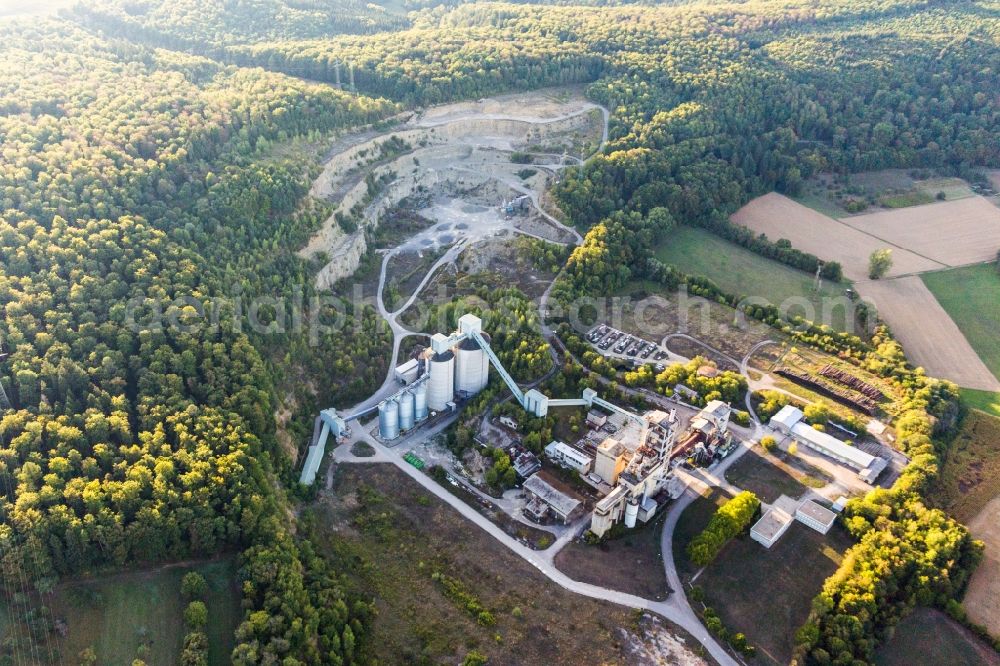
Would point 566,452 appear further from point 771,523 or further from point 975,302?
point 975,302

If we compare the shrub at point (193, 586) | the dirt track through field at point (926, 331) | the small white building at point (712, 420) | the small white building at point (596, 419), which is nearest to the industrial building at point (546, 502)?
the small white building at point (596, 419)

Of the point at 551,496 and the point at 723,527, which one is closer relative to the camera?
the point at 723,527

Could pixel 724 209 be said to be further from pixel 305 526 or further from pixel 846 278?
pixel 305 526

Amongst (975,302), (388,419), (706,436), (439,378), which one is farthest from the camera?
(975,302)

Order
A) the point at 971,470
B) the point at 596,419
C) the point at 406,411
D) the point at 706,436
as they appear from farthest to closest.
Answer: the point at 596,419
the point at 406,411
the point at 971,470
the point at 706,436

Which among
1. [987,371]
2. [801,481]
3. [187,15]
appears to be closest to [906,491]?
[801,481]

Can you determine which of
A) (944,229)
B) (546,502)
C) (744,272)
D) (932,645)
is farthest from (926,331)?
(546,502)

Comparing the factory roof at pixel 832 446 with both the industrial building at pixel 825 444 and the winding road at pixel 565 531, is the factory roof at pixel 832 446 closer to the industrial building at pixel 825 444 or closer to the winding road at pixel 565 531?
the industrial building at pixel 825 444
